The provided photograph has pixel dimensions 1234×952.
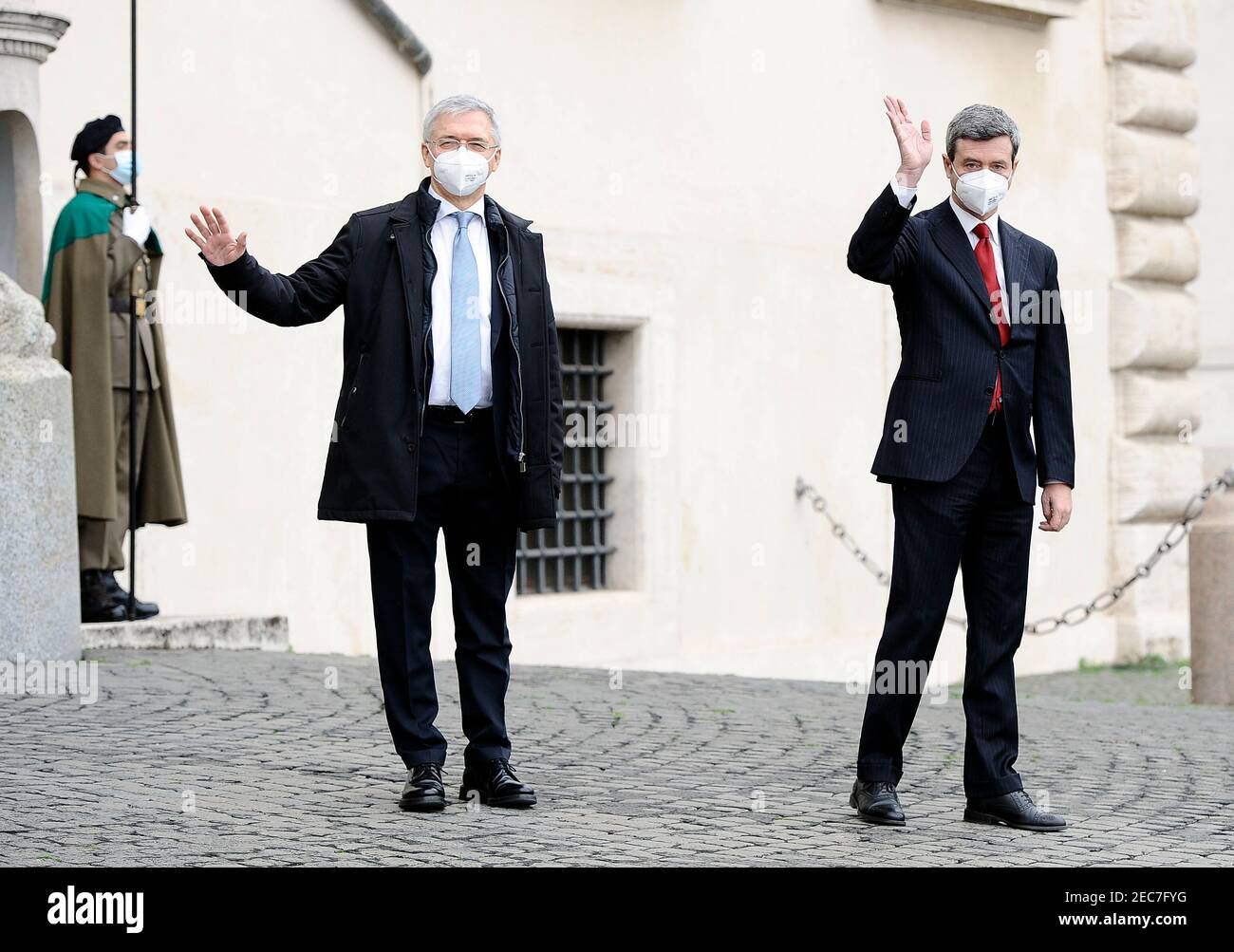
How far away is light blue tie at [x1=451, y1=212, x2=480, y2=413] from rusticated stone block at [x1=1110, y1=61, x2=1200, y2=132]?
1040cm

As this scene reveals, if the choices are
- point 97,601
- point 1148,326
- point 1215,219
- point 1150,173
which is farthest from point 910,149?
point 1215,219

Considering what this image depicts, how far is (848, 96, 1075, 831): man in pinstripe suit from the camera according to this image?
555cm

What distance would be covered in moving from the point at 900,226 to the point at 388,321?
1.33 meters

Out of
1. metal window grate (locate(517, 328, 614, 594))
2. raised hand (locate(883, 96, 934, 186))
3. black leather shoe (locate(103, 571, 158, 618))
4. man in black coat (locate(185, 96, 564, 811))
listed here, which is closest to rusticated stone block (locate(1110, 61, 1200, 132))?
metal window grate (locate(517, 328, 614, 594))

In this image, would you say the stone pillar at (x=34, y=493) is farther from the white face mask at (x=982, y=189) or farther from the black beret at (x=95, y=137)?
the white face mask at (x=982, y=189)

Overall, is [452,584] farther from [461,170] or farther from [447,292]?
[461,170]

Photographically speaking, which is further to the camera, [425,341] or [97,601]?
[97,601]

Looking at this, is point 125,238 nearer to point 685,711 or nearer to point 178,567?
point 178,567

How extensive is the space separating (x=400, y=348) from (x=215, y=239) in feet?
1.82

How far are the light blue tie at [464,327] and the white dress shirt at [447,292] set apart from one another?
12mm

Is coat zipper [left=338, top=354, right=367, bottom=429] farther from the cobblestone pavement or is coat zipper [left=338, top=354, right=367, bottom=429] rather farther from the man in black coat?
the cobblestone pavement

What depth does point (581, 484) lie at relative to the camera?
12.6 m
